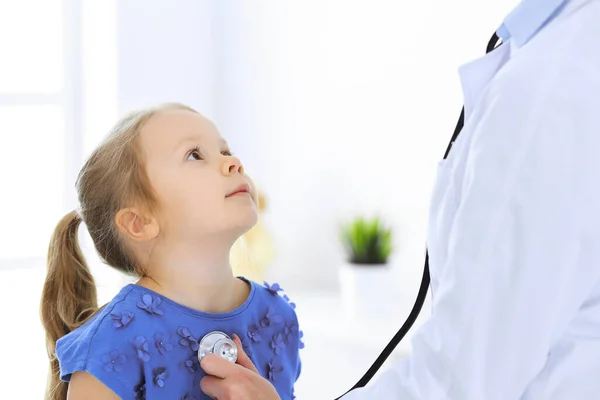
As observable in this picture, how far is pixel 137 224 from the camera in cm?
128

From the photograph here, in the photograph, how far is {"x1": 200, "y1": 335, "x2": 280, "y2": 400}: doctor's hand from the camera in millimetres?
1146

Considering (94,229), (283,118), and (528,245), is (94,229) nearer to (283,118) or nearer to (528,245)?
(528,245)

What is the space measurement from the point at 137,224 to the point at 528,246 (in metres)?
0.63

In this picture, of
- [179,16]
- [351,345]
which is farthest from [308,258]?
[179,16]

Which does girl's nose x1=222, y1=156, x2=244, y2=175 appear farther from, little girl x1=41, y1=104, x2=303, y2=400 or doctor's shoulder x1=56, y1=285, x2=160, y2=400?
doctor's shoulder x1=56, y1=285, x2=160, y2=400

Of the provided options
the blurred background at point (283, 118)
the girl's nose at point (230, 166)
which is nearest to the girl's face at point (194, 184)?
the girl's nose at point (230, 166)

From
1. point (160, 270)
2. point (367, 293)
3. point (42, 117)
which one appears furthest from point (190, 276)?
point (42, 117)

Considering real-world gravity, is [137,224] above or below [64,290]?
above

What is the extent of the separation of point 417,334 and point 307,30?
2.04 m

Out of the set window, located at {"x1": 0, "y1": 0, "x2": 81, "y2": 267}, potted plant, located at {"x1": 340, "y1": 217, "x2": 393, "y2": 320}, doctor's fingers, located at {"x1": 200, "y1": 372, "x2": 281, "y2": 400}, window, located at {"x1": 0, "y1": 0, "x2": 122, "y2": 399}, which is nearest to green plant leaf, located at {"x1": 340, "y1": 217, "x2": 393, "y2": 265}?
potted plant, located at {"x1": 340, "y1": 217, "x2": 393, "y2": 320}

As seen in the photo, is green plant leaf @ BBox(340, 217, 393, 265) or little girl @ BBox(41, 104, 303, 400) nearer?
little girl @ BBox(41, 104, 303, 400)

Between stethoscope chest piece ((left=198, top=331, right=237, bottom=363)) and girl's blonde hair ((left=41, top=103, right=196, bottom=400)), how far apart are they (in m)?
0.18

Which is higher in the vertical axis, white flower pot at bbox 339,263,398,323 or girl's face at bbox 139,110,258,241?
girl's face at bbox 139,110,258,241

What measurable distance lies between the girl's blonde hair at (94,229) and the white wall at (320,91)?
1.32m
